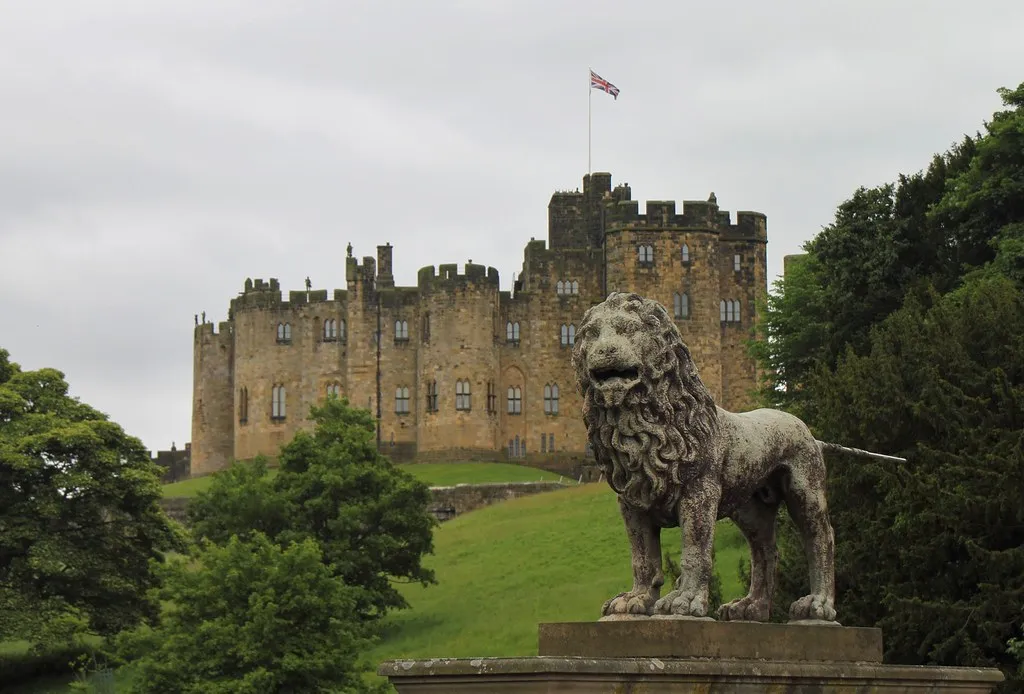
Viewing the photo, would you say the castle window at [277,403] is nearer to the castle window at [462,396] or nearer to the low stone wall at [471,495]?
the castle window at [462,396]

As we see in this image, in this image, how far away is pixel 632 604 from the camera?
13.9 m

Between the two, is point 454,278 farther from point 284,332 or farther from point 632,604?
point 632,604

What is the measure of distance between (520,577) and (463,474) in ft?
123

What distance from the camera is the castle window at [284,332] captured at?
372ft

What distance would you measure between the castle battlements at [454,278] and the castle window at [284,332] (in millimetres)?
9114

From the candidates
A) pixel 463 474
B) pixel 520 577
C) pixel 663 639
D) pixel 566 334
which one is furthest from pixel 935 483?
pixel 566 334

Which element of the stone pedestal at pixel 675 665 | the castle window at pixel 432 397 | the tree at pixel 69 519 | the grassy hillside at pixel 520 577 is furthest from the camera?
the castle window at pixel 432 397

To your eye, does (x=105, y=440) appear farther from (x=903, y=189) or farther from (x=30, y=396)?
(x=903, y=189)

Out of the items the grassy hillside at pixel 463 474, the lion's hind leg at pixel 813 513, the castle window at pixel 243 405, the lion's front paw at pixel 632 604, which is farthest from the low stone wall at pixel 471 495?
the lion's front paw at pixel 632 604

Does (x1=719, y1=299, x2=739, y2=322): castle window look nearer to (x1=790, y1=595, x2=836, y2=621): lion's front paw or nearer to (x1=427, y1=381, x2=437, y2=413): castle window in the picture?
(x1=427, y1=381, x2=437, y2=413): castle window

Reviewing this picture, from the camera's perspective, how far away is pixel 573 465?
10681 cm

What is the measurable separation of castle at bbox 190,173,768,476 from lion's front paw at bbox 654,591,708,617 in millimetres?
89489

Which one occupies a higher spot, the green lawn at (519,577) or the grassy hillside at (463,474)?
the grassy hillside at (463,474)

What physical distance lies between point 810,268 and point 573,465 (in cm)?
4791
